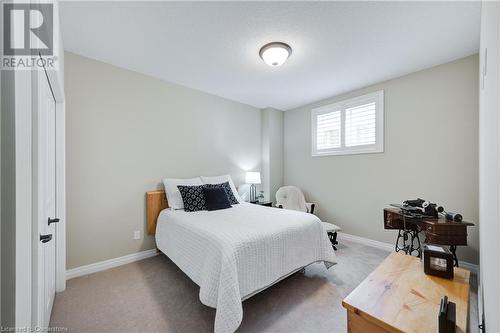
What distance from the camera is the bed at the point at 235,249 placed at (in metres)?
1.47

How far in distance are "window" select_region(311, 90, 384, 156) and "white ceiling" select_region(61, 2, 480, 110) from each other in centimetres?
45

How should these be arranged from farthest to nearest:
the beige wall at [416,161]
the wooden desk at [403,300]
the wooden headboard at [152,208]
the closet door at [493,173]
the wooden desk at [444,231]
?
the wooden headboard at [152,208]
the beige wall at [416,161]
the wooden desk at [444,231]
the wooden desk at [403,300]
the closet door at [493,173]

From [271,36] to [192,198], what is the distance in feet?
7.24

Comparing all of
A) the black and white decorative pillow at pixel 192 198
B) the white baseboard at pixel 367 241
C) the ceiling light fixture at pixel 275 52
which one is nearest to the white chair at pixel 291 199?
the white baseboard at pixel 367 241

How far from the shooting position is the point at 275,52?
2256 millimetres

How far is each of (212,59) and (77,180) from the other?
7.37 feet

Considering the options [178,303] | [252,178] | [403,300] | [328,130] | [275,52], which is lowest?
[178,303]

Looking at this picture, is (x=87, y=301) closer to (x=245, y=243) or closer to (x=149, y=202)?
(x=149, y=202)

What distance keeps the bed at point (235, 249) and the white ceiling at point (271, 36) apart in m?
1.99

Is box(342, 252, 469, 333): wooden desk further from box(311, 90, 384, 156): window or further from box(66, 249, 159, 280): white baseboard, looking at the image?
box(66, 249, 159, 280): white baseboard

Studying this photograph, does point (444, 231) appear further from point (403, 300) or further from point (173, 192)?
point (173, 192)

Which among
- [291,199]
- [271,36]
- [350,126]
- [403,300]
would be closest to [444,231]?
[403,300]

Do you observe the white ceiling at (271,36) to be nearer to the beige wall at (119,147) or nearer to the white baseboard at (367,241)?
the beige wall at (119,147)

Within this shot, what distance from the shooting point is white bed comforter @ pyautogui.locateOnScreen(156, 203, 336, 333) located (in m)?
1.47
